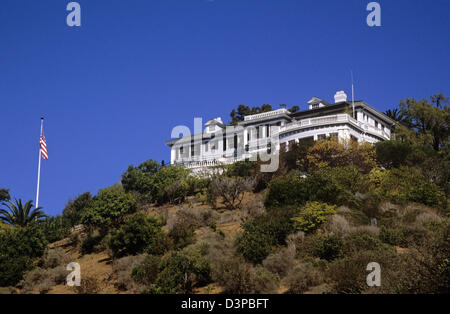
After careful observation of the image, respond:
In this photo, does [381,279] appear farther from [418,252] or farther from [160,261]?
[160,261]

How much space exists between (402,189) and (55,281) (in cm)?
2242

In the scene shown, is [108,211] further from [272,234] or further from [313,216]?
[313,216]

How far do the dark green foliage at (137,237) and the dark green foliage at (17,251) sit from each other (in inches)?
198

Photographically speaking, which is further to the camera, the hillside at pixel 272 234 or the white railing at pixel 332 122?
the white railing at pixel 332 122

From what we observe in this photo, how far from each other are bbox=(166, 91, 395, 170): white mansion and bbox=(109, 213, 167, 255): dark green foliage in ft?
63.3

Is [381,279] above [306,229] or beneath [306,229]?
beneath

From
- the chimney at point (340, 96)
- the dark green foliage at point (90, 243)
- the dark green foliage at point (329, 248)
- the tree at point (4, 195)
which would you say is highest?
the chimney at point (340, 96)

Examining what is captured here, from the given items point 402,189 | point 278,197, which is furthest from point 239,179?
point 402,189

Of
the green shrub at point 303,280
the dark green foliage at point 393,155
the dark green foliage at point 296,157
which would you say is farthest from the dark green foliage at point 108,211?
the dark green foliage at point 393,155

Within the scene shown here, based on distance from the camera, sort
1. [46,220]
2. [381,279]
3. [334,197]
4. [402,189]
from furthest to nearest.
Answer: [46,220] → [402,189] → [334,197] → [381,279]

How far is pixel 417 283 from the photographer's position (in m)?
17.7

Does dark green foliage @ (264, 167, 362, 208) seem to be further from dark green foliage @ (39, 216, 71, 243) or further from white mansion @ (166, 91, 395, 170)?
dark green foliage @ (39, 216, 71, 243)

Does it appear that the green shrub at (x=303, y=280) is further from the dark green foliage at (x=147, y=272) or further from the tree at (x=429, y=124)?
the tree at (x=429, y=124)

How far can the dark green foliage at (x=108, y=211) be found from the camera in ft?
119
